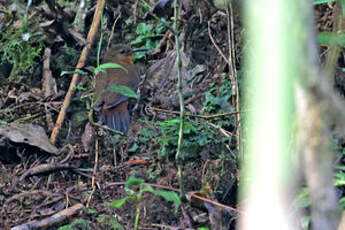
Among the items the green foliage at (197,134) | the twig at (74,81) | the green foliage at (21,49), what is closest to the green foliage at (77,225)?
the green foliage at (197,134)

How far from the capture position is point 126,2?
471 cm

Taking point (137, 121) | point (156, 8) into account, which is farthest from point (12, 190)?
point (156, 8)

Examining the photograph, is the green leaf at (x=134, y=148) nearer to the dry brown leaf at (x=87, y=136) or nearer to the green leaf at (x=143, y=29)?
the dry brown leaf at (x=87, y=136)

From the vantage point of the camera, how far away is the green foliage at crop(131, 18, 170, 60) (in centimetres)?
467

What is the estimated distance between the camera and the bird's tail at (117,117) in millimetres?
3729

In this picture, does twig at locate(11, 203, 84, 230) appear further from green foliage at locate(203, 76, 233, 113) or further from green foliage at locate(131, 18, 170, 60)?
green foliage at locate(131, 18, 170, 60)

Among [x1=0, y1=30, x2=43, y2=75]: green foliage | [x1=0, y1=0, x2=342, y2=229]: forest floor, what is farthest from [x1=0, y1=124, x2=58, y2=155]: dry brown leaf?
[x1=0, y1=30, x2=43, y2=75]: green foliage

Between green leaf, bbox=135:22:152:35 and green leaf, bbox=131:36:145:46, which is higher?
green leaf, bbox=135:22:152:35

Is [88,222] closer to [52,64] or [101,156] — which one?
[101,156]

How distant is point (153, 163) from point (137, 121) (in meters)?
0.86

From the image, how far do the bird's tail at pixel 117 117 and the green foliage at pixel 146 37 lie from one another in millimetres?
878

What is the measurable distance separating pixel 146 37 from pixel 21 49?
125cm

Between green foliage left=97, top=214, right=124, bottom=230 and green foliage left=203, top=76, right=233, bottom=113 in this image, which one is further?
green foliage left=203, top=76, right=233, bottom=113

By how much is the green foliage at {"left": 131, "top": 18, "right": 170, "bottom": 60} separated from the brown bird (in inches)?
4.5
